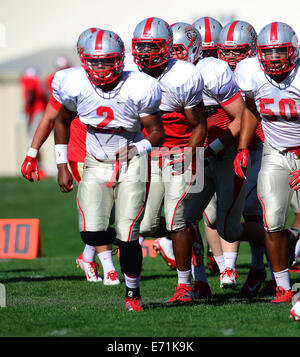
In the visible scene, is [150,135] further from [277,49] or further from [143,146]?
[277,49]

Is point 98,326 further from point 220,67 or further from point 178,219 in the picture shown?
point 220,67

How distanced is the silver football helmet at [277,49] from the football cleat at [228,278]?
1.59m

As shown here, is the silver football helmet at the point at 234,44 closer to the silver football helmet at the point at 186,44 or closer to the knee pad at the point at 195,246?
the silver football helmet at the point at 186,44

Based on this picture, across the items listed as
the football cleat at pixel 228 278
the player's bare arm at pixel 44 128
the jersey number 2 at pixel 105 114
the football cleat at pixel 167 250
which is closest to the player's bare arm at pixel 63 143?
the player's bare arm at pixel 44 128

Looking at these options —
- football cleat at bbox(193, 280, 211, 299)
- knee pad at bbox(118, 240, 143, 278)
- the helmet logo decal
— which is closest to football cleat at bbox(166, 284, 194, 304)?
football cleat at bbox(193, 280, 211, 299)

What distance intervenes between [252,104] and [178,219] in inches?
33.2

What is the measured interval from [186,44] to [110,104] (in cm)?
115

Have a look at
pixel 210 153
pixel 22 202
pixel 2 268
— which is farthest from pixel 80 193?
pixel 22 202

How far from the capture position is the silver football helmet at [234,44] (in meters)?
6.26

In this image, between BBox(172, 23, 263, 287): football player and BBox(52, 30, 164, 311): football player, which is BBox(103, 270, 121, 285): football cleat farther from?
BBox(52, 30, 164, 311): football player

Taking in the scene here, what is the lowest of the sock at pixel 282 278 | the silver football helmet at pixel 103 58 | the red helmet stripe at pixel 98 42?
the sock at pixel 282 278

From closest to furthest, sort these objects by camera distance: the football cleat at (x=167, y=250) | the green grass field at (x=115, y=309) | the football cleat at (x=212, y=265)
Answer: the green grass field at (x=115, y=309) < the football cleat at (x=212, y=265) < the football cleat at (x=167, y=250)

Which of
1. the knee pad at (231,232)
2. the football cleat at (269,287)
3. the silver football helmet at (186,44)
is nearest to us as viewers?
the knee pad at (231,232)

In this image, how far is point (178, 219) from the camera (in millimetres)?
5238
